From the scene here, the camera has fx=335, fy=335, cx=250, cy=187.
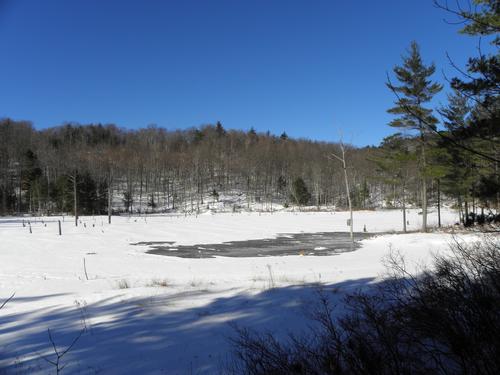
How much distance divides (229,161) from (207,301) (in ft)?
280

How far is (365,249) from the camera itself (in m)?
19.8

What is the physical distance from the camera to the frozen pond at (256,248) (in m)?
18.7

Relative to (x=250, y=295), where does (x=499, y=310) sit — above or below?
above

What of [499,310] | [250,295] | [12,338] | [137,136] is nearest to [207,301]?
[250,295]

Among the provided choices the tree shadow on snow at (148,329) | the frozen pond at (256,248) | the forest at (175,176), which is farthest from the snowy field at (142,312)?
the forest at (175,176)

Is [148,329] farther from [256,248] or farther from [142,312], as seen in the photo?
[256,248]

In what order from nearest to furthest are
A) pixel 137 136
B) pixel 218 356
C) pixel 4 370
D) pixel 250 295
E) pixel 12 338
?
pixel 4 370 → pixel 218 356 → pixel 12 338 → pixel 250 295 → pixel 137 136

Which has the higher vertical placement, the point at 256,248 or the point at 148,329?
the point at 148,329

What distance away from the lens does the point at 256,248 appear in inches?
826

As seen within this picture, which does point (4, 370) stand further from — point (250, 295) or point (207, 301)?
point (250, 295)

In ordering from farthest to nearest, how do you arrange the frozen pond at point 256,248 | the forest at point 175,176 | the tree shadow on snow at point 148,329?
the forest at point 175,176, the frozen pond at point 256,248, the tree shadow on snow at point 148,329

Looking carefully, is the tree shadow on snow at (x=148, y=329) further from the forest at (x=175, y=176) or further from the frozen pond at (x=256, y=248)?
the forest at (x=175, y=176)

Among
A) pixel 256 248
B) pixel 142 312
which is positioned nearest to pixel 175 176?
pixel 256 248

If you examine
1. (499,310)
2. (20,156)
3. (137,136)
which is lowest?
(499,310)
